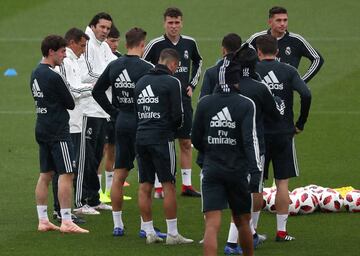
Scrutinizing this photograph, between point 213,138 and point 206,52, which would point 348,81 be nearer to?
point 206,52

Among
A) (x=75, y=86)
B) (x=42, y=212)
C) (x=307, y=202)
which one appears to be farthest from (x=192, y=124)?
(x=307, y=202)

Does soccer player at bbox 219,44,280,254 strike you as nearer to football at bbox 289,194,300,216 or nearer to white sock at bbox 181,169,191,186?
football at bbox 289,194,300,216

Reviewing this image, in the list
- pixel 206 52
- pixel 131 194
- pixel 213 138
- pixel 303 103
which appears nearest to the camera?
pixel 213 138

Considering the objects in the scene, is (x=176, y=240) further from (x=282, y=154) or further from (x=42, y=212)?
(x=42, y=212)

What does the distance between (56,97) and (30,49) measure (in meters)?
15.1

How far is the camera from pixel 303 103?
14.5 metres

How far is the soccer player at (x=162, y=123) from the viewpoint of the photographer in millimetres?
14266

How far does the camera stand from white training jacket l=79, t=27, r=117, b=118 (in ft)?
54.5

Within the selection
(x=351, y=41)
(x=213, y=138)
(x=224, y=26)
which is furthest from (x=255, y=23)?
(x=213, y=138)

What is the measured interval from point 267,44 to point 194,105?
10.2m

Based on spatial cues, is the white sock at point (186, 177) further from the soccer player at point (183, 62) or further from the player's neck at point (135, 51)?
the player's neck at point (135, 51)

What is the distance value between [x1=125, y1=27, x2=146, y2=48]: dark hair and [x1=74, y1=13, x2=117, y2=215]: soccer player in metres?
1.88

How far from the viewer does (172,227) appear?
14.5m

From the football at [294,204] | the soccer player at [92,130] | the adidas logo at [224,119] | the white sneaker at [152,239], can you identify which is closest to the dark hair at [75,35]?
the soccer player at [92,130]
